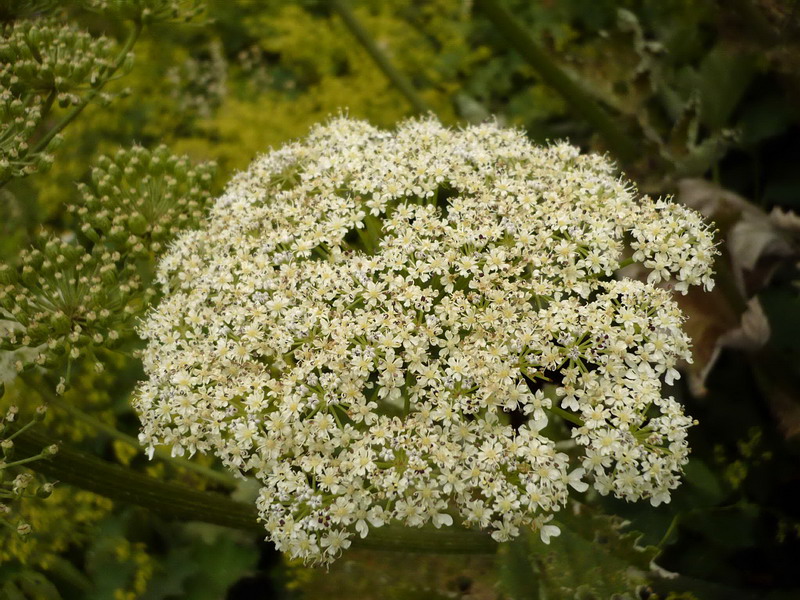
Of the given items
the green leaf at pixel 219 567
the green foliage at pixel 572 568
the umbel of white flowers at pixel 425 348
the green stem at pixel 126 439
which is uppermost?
the umbel of white flowers at pixel 425 348

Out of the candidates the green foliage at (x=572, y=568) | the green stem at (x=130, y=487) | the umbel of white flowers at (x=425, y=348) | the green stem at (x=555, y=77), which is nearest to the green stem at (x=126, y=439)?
the green stem at (x=130, y=487)

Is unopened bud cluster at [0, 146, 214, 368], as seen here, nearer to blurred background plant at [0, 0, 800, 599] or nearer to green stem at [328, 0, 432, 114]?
blurred background plant at [0, 0, 800, 599]

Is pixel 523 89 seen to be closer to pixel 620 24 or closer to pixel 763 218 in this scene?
pixel 620 24

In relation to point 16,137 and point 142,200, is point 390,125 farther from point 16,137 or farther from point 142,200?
point 16,137

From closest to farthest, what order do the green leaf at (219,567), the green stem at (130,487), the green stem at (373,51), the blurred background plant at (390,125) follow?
the green stem at (130,487) → the blurred background plant at (390,125) → the green leaf at (219,567) → the green stem at (373,51)

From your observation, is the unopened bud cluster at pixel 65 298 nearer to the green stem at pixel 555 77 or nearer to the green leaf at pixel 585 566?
the green leaf at pixel 585 566

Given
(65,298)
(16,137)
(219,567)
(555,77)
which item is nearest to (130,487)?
(65,298)
